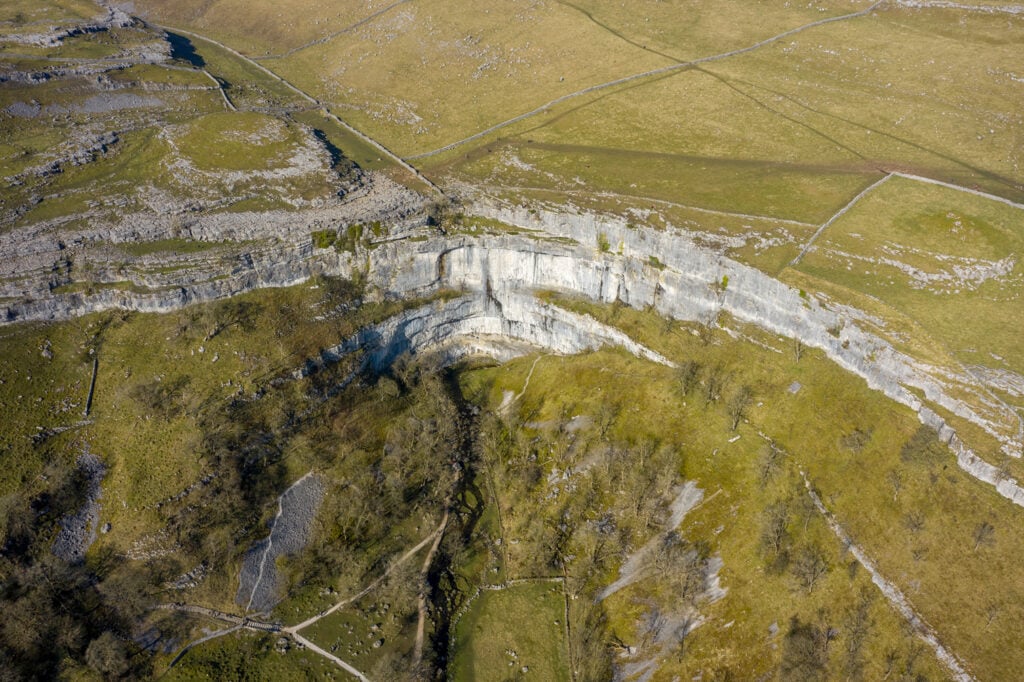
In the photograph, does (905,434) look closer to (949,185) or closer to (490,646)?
(490,646)

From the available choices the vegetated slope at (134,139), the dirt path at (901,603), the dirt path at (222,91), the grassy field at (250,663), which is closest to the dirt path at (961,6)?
the vegetated slope at (134,139)

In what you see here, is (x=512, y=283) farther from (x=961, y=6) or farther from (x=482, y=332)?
(x=961, y=6)

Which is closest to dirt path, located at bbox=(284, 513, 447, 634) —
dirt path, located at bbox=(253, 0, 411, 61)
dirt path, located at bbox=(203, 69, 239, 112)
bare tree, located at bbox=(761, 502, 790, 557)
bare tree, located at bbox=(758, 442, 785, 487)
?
bare tree, located at bbox=(761, 502, 790, 557)

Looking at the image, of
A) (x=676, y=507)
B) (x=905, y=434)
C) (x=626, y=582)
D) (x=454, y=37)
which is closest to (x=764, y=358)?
(x=905, y=434)

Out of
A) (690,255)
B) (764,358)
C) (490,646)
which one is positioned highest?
(690,255)

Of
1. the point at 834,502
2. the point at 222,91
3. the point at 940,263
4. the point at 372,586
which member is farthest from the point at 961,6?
the point at 372,586

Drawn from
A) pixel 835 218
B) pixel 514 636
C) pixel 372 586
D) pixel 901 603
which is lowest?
pixel 514 636
